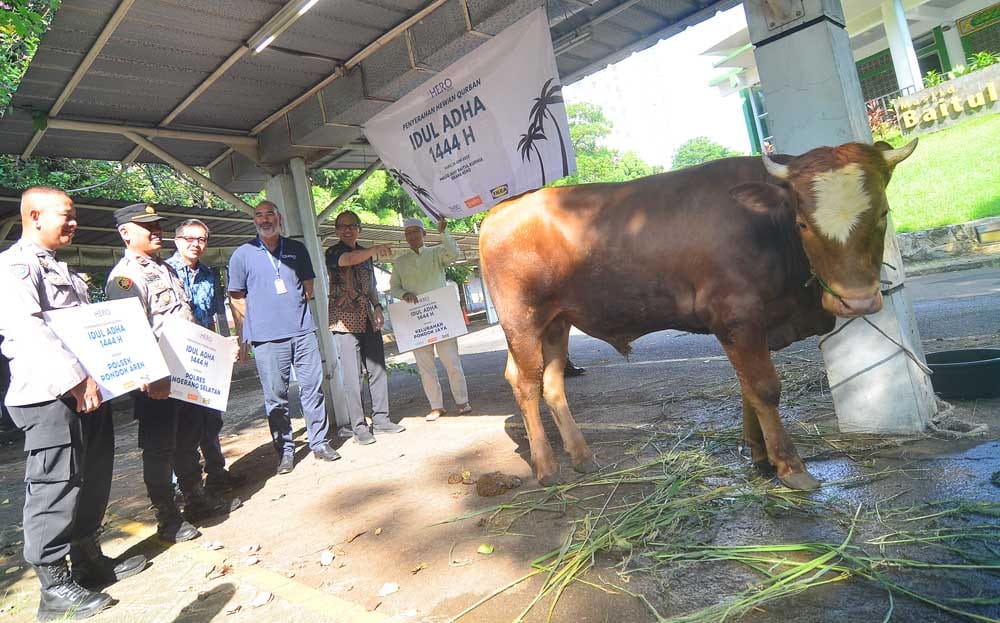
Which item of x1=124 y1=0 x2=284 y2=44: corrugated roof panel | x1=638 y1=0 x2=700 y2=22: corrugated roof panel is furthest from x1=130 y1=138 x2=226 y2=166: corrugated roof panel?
x1=638 y1=0 x2=700 y2=22: corrugated roof panel

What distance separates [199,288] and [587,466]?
128 inches

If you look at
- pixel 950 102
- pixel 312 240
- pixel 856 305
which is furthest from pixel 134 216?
pixel 950 102

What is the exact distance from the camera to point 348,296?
5777 millimetres

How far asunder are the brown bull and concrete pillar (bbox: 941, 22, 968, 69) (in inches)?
916

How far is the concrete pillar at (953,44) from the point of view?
798 inches

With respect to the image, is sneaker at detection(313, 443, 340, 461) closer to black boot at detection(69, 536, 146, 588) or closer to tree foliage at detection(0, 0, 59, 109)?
black boot at detection(69, 536, 146, 588)

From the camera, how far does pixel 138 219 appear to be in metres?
4.06

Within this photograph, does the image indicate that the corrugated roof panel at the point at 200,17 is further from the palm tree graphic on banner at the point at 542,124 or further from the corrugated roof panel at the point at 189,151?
the corrugated roof panel at the point at 189,151

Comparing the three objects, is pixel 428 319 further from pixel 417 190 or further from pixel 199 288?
Result: pixel 199 288

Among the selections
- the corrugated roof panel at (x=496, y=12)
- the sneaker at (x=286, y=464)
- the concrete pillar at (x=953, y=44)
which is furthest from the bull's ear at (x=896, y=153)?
the concrete pillar at (x=953, y=44)

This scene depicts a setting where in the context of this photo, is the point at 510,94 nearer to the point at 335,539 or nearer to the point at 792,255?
the point at 792,255

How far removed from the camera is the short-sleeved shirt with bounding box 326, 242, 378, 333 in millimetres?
5715

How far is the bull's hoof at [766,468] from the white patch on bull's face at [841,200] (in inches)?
52.0

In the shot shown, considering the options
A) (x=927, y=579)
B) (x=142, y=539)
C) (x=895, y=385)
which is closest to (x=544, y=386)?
(x=895, y=385)
